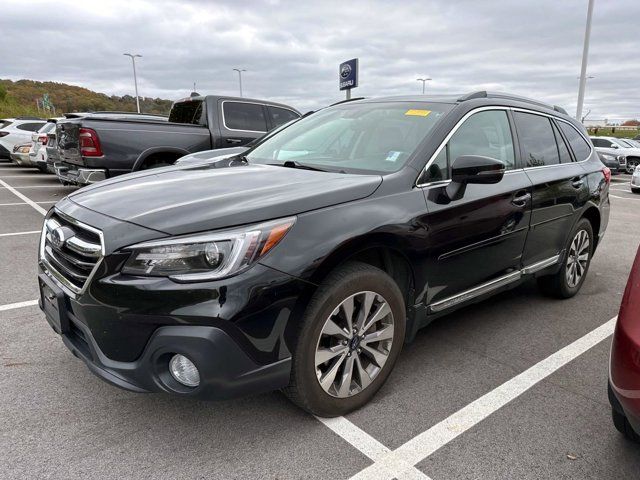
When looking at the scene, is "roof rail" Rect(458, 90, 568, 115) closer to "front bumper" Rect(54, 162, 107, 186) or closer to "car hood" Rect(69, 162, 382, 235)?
"car hood" Rect(69, 162, 382, 235)

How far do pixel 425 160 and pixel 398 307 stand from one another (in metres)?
0.86

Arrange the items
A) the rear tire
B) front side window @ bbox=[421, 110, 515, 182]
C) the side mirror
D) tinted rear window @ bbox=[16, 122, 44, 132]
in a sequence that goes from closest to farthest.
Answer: the rear tire, the side mirror, front side window @ bbox=[421, 110, 515, 182], tinted rear window @ bbox=[16, 122, 44, 132]

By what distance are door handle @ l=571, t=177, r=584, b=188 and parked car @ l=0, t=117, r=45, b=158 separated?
1603 centimetres

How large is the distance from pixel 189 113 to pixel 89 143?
2182mm

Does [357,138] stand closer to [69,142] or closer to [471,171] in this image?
[471,171]

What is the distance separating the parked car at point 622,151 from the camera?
2041 centimetres

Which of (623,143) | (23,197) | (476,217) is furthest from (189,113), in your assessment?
(623,143)

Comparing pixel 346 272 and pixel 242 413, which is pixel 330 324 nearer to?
pixel 346 272

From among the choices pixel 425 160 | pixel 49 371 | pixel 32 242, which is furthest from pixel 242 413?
pixel 32 242

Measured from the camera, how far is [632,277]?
2191 millimetres

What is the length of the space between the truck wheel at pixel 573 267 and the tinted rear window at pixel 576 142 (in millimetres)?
Answer: 589

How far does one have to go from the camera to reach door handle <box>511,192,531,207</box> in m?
3.38

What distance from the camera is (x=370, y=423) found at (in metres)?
2.55

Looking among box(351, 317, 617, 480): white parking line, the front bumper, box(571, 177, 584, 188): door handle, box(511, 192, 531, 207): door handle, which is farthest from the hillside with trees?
box(351, 317, 617, 480): white parking line
